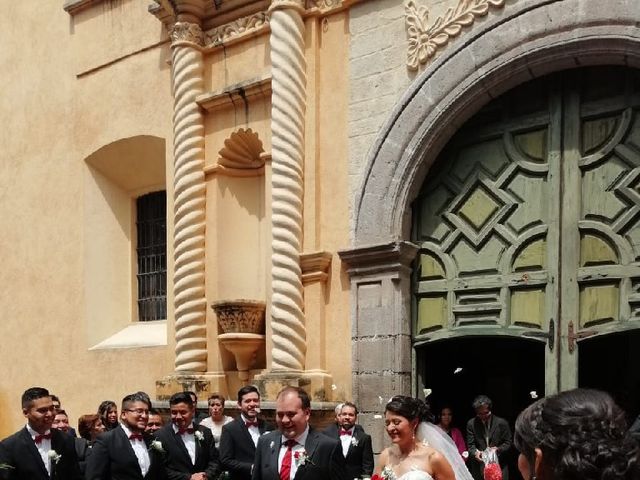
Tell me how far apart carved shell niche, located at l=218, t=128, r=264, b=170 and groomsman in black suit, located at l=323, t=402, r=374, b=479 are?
4.11 m

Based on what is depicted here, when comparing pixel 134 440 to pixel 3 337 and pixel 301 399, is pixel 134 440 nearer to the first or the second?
pixel 301 399

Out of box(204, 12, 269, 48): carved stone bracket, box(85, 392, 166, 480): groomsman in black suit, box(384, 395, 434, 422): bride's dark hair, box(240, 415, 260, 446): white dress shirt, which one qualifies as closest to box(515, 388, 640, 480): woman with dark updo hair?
box(384, 395, 434, 422): bride's dark hair

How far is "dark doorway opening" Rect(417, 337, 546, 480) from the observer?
45.8ft

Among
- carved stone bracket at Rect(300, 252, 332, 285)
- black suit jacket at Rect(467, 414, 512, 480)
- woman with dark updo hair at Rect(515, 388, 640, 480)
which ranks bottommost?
black suit jacket at Rect(467, 414, 512, 480)

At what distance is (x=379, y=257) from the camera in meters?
10.7

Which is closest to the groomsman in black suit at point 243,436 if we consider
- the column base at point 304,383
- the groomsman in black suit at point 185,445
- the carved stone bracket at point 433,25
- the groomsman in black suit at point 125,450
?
the groomsman in black suit at point 185,445

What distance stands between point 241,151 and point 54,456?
6301 mm

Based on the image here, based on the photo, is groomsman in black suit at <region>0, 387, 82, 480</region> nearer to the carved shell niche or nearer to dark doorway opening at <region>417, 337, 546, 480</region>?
the carved shell niche

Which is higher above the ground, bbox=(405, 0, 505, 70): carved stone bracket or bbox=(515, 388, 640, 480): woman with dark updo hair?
bbox=(405, 0, 505, 70): carved stone bracket

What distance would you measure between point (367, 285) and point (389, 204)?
940 mm

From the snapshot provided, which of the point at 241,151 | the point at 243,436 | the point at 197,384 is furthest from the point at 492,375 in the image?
the point at 243,436

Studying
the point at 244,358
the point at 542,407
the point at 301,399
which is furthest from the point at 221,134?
the point at 542,407

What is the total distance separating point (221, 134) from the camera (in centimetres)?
1263

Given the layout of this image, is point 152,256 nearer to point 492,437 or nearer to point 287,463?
point 492,437
